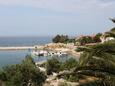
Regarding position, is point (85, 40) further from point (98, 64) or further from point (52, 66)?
point (98, 64)

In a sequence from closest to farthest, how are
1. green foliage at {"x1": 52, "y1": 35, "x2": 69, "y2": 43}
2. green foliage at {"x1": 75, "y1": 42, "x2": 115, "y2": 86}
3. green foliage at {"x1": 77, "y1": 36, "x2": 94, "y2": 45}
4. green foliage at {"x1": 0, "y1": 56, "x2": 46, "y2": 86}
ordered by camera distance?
green foliage at {"x1": 75, "y1": 42, "x2": 115, "y2": 86}, green foliage at {"x1": 0, "y1": 56, "x2": 46, "y2": 86}, green foliage at {"x1": 77, "y1": 36, "x2": 94, "y2": 45}, green foliage at {"x1": 52, "y1": 35, "x2": 69, "y2": 43}

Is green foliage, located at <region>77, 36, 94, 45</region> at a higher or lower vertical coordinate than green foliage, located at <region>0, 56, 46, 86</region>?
higher

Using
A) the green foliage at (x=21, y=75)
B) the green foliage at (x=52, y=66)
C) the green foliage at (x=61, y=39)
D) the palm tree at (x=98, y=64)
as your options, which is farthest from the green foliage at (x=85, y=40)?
the palm tree at (x=98, y=64)

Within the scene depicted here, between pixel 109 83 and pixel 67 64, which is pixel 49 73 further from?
pixel 109 83

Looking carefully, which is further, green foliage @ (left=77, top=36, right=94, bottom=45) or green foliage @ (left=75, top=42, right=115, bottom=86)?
green foliage @ (left=77, top=36, right=94, bottom=45)

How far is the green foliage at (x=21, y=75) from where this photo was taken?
32.1 metres

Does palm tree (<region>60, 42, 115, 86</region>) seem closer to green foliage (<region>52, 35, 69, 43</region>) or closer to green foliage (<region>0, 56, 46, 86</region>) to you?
green foliage (<region>0, 56, 46, 86</region>)

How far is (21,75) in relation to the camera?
107 feet

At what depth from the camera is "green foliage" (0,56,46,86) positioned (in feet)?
105

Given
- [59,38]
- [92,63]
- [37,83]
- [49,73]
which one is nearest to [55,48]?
[59,38]

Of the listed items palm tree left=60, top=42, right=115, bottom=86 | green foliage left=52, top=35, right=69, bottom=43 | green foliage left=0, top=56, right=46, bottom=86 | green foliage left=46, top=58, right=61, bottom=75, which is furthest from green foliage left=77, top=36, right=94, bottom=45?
palm tree left=60, top=42, right=115, bottom=86

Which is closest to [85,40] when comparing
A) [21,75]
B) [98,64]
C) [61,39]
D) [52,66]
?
[61,39]

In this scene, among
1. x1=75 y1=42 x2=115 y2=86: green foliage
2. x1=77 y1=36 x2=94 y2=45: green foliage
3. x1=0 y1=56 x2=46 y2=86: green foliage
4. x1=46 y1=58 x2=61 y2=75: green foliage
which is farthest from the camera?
x1=77 y1=36 x2=94 y2=45: green foliage

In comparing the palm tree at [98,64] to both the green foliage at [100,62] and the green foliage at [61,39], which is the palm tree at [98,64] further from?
the green foliage at [61,39]
